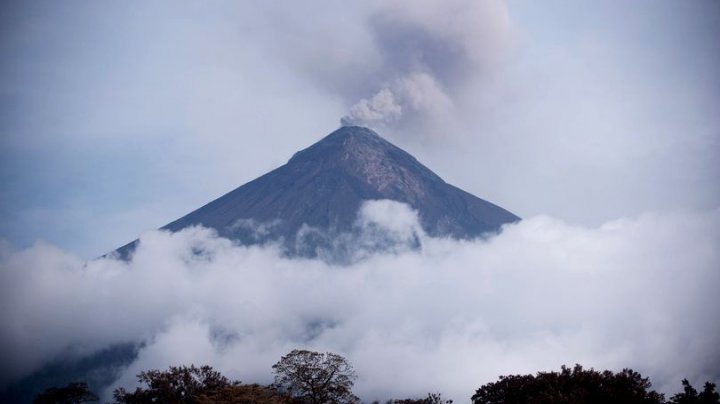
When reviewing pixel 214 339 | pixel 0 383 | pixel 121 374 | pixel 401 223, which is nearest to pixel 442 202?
pixel 401 223

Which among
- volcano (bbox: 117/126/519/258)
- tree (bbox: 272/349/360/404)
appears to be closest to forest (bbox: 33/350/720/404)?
tree (bbox: 272/349/360/404)

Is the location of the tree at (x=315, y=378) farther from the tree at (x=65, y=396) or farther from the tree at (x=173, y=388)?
the tree at (x=65, y=396)

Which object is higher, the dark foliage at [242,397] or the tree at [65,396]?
the tree at [65,396]

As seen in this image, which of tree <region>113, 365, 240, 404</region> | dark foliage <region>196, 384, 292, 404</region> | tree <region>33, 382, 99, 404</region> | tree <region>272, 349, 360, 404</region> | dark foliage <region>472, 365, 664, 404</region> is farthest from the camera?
tree <region>33, 382, 99, 404</region>

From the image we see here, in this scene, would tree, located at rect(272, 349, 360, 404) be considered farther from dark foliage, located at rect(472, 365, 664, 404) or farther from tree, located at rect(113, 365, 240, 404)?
dark foliage, located at rect(472, 365, 664, 404)

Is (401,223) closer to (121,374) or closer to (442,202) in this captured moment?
(442,202)

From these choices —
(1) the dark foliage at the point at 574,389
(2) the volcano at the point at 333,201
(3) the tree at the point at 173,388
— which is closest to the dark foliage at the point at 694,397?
(1) the dark foliage at the point at 574,389
